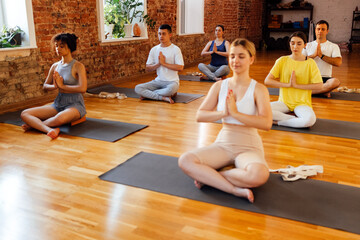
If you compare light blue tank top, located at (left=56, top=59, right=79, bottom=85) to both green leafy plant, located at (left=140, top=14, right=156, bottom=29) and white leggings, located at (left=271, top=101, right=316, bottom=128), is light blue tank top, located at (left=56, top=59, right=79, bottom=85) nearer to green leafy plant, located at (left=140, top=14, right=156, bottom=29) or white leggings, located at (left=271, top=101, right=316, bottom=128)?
white leggings, located at (left=271, top=101, right=316, bottom=128)

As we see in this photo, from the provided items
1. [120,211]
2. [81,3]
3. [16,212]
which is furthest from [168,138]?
[81,3]

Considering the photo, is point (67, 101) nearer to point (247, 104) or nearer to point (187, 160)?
point (187, 160)

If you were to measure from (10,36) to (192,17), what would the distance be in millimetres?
5519

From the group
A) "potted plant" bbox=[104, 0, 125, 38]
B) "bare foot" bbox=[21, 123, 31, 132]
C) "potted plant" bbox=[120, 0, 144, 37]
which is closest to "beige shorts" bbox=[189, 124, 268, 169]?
"bare foot" bbox=[21, 123, 31, 132]

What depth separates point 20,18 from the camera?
437cm

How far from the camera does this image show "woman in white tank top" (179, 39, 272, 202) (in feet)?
6.80

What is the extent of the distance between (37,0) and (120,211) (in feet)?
11.4

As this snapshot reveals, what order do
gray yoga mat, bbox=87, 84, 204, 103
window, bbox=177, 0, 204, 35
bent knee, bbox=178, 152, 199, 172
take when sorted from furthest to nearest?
window, bbox=177, 0, 204, 35 → gray yoga mat, bbox=87, 84, 204, 103 → bent knee, bbox=178, 152, 199, 172

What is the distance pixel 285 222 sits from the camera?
1871 millimetres

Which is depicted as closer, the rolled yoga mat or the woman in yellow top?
the rolled yoga mat

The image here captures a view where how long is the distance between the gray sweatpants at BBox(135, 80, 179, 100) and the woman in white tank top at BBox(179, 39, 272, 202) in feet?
7.91

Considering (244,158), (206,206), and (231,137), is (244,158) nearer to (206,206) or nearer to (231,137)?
(231,137)

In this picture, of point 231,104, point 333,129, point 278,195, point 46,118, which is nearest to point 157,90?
point 46,118

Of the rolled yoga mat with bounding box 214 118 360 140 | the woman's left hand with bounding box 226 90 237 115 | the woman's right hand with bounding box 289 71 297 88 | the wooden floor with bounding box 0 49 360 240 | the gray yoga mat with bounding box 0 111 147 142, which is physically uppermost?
the woman's left hand with bounding box 226 90 237 115
